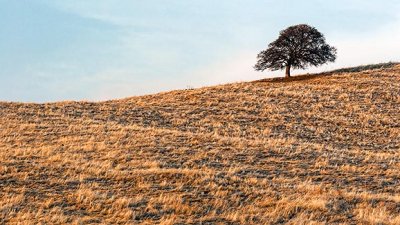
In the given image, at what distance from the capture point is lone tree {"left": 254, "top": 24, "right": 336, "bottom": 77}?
61.4 meters

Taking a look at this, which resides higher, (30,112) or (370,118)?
(30,112)

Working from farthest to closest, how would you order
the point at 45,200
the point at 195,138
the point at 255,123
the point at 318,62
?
the point at 318,62 → the point at 255,123 → the point at 195,138 → the point at 45,200

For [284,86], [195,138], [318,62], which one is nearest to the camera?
[195,138]

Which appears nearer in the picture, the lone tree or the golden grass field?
the golden grass field

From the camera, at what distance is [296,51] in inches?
2424

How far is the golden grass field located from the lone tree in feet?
68.2

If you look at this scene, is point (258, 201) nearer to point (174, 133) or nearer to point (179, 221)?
point (179, 221)

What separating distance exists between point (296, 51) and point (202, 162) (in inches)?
1711

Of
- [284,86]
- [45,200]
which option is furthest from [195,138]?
[284,86]

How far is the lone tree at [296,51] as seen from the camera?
61.4 meters

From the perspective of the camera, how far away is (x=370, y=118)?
35.2 meters

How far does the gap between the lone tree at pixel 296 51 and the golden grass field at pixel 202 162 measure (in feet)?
68.2

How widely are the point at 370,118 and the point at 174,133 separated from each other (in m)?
15.1

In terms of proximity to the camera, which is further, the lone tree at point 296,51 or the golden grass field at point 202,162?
the lone tree at point 296,51
